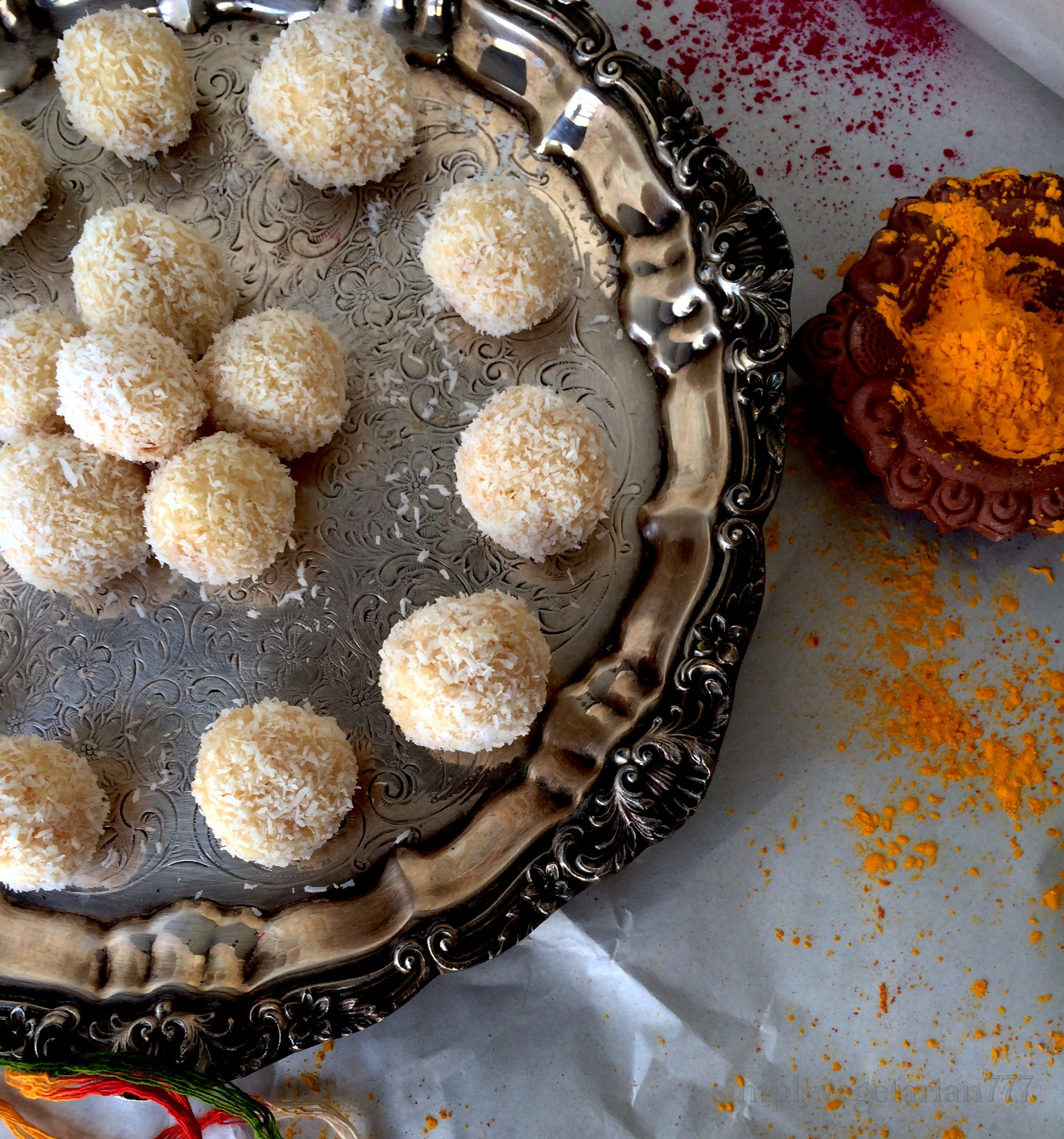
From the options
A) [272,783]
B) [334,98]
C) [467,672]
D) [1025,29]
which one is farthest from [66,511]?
[1025,29]

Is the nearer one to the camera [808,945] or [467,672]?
[467,672]

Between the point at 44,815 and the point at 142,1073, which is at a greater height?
the point at 44,815

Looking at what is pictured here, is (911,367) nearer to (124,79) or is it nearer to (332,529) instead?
(332,529)

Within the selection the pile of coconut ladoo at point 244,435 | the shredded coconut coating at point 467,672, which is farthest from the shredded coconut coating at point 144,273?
the shredded coconut coating at point 467,672

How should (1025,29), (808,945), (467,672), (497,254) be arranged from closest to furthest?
(467,672), (497,254), (808,945), (1025,29)

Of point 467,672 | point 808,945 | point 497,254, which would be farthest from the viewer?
point 808,945

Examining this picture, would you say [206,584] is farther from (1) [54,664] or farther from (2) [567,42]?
(2) [567,42]

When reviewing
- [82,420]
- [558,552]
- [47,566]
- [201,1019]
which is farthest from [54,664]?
[558,552]
